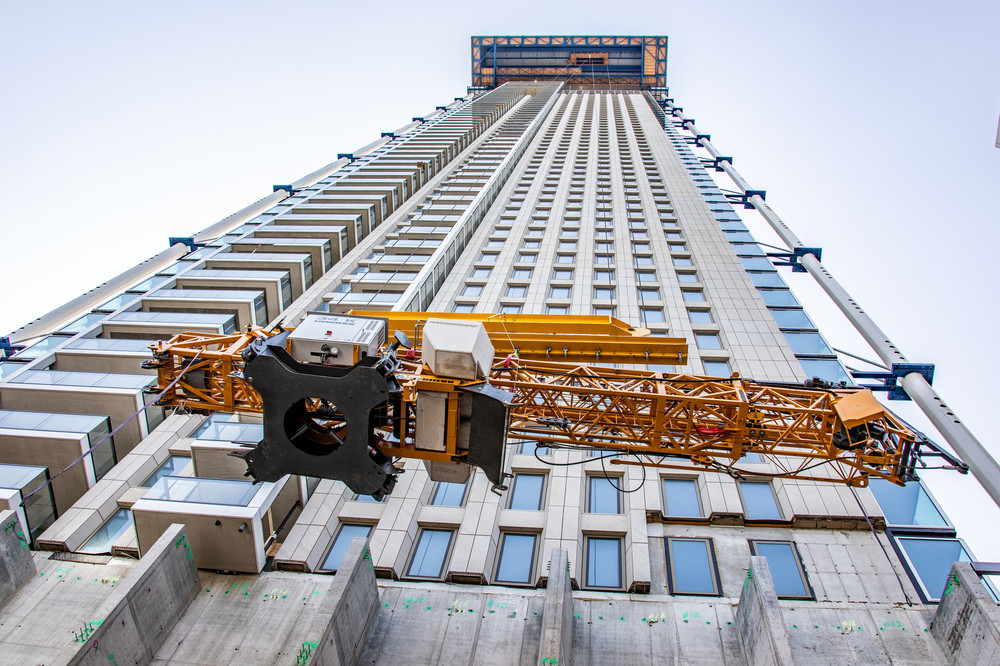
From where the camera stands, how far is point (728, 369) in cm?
2302

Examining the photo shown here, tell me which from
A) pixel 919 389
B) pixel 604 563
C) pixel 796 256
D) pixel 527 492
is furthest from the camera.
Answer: pixel 796 256

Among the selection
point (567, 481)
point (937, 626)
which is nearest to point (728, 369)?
point (567, 481)

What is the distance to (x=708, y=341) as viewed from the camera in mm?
25000

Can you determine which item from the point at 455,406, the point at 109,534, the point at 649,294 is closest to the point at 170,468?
the point at 109,534

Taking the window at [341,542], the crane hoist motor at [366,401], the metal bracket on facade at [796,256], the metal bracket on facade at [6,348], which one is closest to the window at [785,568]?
the crane hoist motor at [366,401]

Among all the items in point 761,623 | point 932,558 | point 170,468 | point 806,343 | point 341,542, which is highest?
point 806,343

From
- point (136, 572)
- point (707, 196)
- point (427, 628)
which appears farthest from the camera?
point (707, 196)

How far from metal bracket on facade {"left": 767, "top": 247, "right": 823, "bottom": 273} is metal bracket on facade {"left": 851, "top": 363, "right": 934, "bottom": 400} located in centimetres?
1367

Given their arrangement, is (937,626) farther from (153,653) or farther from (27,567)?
(27,567)

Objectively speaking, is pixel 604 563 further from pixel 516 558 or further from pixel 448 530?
pixel 448 530

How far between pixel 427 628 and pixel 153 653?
19.3 feet

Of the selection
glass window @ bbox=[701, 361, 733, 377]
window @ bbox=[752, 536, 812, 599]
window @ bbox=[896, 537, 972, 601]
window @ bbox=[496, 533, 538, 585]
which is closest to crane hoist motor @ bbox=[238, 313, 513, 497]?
window @ bbox=[496, 533, 538, 585]

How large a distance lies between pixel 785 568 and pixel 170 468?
61.2 ft

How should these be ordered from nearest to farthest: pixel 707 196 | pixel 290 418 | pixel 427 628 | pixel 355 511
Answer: pixel 290 418 → pixel 427 628 → pixel 355 511 → pixel 707 196
